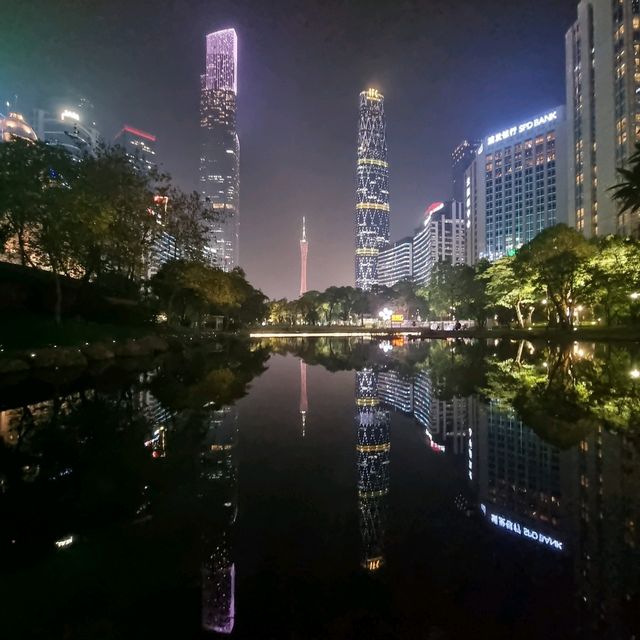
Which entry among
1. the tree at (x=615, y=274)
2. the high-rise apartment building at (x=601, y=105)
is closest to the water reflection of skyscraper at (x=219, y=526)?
the tree at (x=615, y=274)

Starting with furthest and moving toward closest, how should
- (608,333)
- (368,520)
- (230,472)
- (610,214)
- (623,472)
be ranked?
(610,214) < (608,333) < (230,472) < (623,472) < (368,520)

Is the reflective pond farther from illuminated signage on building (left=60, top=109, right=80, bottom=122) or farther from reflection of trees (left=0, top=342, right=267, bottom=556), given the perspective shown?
illuminated signage on building (left=60, top=109, right=80, bottom=122)

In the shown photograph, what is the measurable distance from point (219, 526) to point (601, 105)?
11901cm

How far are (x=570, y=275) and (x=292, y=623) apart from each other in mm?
50343

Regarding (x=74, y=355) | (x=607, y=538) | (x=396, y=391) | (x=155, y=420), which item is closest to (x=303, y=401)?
(x=396, y=391)

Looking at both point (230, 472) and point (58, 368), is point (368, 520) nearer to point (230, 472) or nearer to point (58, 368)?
point (230, 472)

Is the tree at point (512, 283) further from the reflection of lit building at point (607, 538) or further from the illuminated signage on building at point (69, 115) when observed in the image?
the illuminated signage on building at point (69, 115)

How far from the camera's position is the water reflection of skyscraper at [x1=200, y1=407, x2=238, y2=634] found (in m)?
3.56

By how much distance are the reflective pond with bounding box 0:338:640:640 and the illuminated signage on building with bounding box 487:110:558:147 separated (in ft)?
551

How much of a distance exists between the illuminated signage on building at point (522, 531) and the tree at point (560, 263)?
46.7 metres

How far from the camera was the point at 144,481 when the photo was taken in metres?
6.56

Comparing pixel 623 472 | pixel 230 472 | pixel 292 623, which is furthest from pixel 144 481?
pixel 623 472

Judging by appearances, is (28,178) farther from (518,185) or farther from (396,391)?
(518,185)

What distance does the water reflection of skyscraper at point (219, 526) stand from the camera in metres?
3.56
